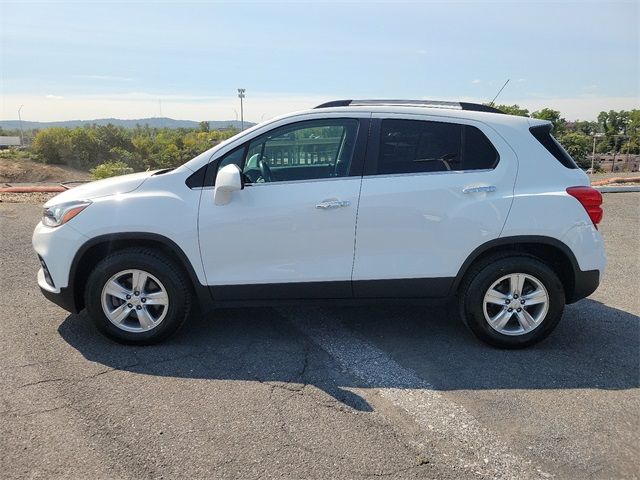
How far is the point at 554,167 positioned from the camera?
4121 millimetres

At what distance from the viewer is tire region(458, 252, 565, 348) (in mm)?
4098

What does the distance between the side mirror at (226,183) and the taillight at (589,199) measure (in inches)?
99.6

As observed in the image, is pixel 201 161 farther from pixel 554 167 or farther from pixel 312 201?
pixel 554 167

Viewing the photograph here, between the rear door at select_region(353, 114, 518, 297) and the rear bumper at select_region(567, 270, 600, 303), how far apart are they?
760 millimetres

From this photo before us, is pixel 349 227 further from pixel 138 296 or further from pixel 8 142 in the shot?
pixel 8 142

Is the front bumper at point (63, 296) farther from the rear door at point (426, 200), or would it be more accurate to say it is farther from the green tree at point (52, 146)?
the green tree at point (52, 146)

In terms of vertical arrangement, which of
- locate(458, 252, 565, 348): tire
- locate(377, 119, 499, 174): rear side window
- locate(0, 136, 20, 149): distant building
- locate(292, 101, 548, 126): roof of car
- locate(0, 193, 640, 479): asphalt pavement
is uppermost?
locate(0, 136, 20, 149): distant building

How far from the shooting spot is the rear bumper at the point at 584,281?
4.12 meters

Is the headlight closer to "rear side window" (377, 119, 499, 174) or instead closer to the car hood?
the car hood

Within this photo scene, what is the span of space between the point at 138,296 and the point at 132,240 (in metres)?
0.45

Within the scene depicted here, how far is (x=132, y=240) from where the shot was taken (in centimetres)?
414

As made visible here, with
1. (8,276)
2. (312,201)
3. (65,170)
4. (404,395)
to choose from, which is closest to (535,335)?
(404,395)

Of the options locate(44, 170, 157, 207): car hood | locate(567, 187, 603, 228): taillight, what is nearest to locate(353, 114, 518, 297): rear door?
locate(567, 187, 603, 228): taillight

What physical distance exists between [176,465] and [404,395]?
1521 mm
